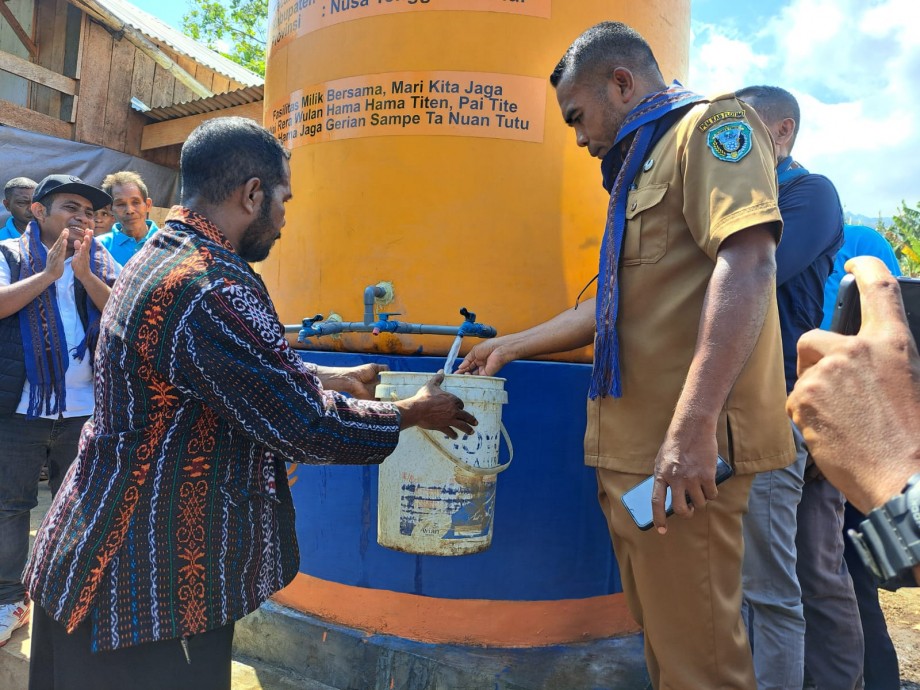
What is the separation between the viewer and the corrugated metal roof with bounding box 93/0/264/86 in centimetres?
816

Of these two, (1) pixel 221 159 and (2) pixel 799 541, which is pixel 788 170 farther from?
(1) pixel 221 159

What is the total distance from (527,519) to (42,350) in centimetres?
229

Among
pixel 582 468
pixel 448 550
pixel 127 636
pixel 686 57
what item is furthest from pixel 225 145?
pixel 686 57

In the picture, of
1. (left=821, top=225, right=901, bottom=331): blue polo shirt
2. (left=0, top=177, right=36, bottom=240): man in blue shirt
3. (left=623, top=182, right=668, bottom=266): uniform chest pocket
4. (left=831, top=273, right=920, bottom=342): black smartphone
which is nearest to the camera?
(left=831, top=273, right=920, bottom=342): black smartphone

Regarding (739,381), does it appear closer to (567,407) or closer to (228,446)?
(567,407)

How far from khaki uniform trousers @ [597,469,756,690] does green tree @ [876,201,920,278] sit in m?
11.6

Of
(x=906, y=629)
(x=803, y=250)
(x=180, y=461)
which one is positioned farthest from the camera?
(x=906, y=629)

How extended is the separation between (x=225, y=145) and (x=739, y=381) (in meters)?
1.42

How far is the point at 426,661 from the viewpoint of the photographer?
8.70 ft

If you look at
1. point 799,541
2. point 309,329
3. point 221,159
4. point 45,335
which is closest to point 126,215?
point 45,335

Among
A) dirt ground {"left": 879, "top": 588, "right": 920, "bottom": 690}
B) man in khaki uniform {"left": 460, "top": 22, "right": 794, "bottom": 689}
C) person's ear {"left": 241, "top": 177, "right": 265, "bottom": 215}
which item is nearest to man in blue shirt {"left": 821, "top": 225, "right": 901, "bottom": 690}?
dirt ground {"left": 879, "top": 588, "right": 920, "bottom": 690}

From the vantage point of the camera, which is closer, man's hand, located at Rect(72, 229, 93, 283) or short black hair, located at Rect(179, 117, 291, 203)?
short black hair, located at Rect(179, 117, 291, 203)

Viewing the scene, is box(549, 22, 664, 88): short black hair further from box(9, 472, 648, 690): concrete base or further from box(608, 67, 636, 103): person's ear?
box(9, 472, 648, 690): concrete base

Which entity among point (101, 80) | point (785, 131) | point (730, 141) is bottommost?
point (730, 141)
